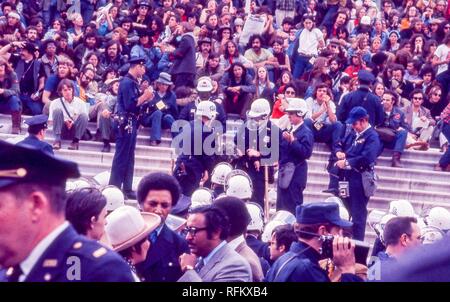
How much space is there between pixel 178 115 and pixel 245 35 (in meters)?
4.24

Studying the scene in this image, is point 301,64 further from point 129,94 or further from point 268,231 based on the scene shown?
point 268,231

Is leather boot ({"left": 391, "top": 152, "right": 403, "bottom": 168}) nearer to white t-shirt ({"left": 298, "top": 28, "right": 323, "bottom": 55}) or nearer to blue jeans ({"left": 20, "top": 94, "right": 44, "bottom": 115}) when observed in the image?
white t-shirt ({"left": 298, "top": 28, "right": 323, "bottom": 55})

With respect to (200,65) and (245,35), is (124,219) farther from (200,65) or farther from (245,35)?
(245,35)

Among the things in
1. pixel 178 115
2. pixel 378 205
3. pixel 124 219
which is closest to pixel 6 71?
pixel 178 115

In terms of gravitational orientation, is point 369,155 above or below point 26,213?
below

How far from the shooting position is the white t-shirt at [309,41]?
1889cm

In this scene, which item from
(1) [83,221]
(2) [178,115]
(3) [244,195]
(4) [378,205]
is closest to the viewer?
(1) [83,221]

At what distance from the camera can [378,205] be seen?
46.4ft

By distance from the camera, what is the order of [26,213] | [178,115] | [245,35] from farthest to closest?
[245,35], [178,115], [26,213]

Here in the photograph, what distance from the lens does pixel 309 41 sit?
19.1 meters

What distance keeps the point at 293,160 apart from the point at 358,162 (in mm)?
766

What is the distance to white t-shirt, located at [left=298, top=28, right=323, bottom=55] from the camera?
62.0ft

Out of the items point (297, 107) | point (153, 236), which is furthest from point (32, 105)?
point (153, 236)

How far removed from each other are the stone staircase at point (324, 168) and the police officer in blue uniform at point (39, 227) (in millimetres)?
10357
